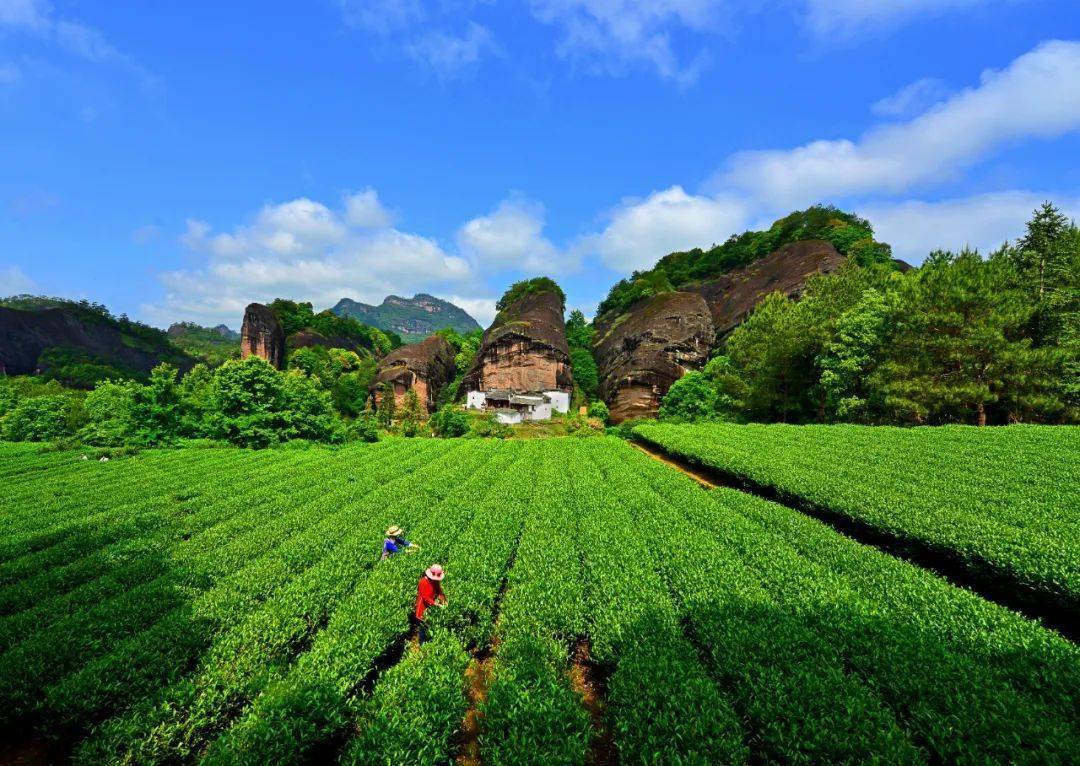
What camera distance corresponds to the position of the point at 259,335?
7462 centimetres

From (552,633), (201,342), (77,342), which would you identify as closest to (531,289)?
(552,633)

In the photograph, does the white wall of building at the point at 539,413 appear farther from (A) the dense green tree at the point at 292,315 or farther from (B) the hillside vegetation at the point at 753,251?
(A) the dense green tree at the point at 292,315

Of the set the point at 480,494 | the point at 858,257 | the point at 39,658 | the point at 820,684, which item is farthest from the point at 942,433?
the point at 858,257

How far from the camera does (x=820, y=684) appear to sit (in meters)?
5.94

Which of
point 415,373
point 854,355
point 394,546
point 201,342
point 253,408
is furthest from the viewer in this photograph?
point 201,342

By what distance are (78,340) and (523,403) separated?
114640 mm

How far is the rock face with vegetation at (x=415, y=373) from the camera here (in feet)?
A: 227

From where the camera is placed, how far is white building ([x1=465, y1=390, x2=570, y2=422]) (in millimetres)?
64000

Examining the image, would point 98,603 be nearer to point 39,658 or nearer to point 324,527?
point 39,658

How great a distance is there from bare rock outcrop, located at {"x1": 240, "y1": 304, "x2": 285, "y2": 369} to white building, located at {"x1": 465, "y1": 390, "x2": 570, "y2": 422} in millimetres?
41157

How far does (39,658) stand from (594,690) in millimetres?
10638

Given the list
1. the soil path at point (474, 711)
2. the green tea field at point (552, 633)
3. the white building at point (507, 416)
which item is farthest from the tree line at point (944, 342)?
the white building at point (507, 416)

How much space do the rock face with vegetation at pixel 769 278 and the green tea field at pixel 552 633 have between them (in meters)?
51.9

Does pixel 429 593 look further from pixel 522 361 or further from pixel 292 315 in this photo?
pixel 292 315
